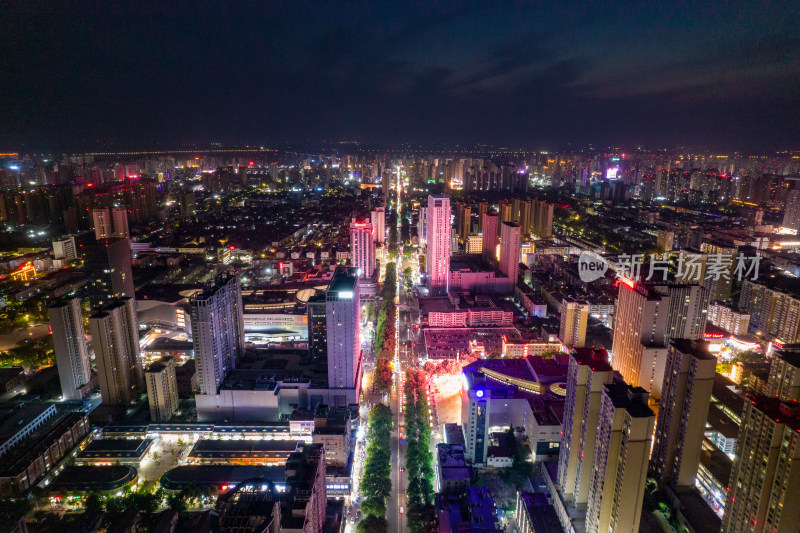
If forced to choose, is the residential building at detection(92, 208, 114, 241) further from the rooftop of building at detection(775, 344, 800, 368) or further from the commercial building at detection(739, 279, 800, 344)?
the commercial building at detection(739, 279, 800, 344)

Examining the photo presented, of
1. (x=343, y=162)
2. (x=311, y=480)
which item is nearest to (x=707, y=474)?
Result: (x=311, y=480)

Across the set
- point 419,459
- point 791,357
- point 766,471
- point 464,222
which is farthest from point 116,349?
point 464,222

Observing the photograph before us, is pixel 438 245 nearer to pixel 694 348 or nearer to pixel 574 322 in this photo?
pixel 574 322

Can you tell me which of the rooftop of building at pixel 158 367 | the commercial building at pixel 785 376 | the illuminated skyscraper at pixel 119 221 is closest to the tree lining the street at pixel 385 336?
the rooftop of building at pixel 158 367

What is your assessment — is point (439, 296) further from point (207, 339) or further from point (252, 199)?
point (252, 199)

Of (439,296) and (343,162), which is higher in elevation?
(343,162)

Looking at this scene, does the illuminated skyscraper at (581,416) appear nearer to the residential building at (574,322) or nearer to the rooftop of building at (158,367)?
the residential building at (574,322)

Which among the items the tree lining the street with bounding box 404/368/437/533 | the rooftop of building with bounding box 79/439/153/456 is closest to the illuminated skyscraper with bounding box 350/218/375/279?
the tree lining the street with bounding box 404/368/437/533
